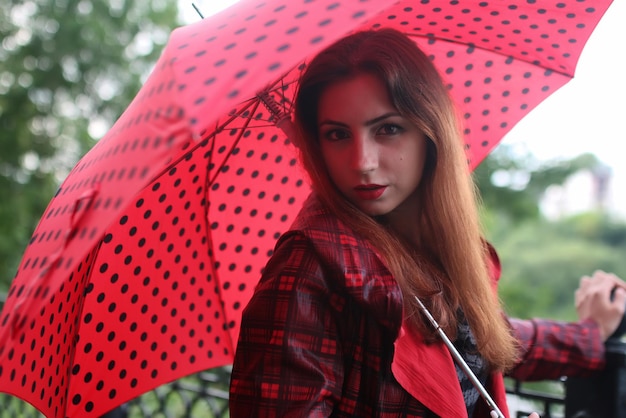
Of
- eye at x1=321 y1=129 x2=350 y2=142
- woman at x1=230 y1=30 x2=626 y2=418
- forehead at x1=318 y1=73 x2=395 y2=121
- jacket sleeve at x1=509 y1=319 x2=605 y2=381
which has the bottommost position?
jacket sleeve at x1=509 y1=319 x2=605 y2=381

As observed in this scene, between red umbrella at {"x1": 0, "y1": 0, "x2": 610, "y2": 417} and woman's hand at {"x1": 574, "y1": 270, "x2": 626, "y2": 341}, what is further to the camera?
woman's hand at {"x1": 574, "y1": 270, "x2": 626, "y2": 341}

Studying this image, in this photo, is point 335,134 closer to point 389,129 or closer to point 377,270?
point 389,129

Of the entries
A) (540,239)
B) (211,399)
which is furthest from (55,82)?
(540,239)

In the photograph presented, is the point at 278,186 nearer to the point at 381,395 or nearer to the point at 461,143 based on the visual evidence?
the point at 461,143

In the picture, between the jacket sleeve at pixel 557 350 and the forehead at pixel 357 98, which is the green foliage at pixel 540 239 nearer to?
the jacket sleeve at pixel 557 350

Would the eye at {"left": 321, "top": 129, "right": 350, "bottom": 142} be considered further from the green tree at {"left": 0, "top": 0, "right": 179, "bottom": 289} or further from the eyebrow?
the green tree at {"left": 0, "top": 0, "right": 179, "bottom": 289}

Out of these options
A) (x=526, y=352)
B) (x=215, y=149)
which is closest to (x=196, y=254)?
(x=215, y=149)

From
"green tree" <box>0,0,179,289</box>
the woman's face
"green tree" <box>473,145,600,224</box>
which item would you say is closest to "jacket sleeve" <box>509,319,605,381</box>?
the woman's face

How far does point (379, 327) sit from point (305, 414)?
0.97ft

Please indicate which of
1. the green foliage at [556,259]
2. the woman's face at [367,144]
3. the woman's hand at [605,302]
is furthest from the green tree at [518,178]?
the woman's face at [367,144]

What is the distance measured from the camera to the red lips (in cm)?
177

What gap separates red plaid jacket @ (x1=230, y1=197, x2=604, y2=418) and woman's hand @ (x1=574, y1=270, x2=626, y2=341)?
83 cm

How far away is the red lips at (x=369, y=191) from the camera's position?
177 cm

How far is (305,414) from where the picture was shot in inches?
57.1
